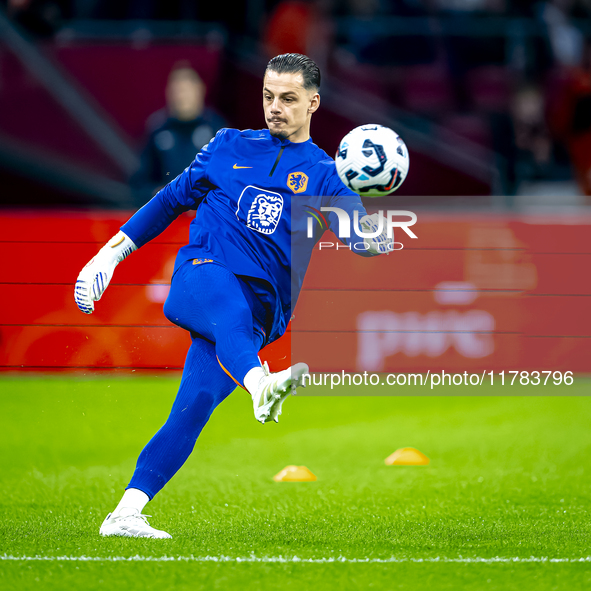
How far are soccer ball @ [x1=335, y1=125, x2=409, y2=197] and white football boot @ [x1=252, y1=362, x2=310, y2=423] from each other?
96cm

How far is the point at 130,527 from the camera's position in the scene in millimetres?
4227

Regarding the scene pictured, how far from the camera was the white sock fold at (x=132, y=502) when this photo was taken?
14.0ft

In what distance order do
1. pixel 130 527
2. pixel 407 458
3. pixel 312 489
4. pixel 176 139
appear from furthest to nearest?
pixel 176 139 → pixel 407 458 → pixel 312 489 → pixel 130 527

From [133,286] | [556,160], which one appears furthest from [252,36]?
[133,286]

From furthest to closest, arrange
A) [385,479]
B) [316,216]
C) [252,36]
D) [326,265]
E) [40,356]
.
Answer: [252,36]
[326,265]
[40,356]
[385,479]
[316,216]

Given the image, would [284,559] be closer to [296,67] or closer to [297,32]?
[296,67]

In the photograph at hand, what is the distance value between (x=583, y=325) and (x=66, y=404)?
3.89m

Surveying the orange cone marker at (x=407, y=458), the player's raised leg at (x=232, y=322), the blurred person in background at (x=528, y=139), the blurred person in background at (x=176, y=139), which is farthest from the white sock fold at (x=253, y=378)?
the blurred person in background at (x=528, y=139)

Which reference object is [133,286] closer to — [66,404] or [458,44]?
[66,404]

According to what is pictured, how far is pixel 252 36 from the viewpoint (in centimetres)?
1080

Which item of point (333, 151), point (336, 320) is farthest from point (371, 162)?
point (333, 151)

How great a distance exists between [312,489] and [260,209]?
69.9 inches

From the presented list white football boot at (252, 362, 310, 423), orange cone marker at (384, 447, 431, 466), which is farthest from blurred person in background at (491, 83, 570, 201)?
white football boot at (252, 362, 310, 423)

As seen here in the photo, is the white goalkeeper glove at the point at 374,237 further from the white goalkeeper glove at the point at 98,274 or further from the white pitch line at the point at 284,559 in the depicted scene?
the white pitch line at the point at 284,559
